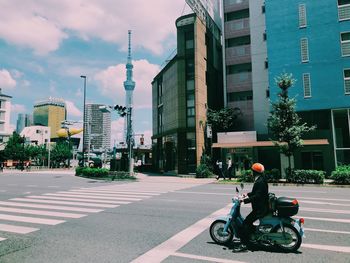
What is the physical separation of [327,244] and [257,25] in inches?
1261

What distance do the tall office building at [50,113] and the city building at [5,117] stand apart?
3845 inches

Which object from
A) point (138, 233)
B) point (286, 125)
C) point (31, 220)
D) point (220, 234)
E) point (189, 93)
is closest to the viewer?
point (220, 234)

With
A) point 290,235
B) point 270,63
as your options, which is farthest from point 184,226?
point 270,63

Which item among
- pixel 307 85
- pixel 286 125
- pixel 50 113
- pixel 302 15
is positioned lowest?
pixel 286 125

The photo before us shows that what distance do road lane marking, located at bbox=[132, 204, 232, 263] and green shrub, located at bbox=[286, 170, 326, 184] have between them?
13978mm

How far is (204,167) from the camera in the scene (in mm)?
28359

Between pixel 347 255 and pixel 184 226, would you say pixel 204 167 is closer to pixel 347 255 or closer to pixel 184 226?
pixel 184 226

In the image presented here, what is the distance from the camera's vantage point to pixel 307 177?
1945cm

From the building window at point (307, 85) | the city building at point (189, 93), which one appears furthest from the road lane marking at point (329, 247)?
the city building at point (189, 93)

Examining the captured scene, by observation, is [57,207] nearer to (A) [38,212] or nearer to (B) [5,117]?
(A) [38,212]

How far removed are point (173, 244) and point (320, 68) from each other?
24638mm

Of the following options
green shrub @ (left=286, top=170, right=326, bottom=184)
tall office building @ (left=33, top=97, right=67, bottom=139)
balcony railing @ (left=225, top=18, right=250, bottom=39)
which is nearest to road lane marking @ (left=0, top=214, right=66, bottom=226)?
green shrub @ (left=286, top=170, right=326, bottom=184)

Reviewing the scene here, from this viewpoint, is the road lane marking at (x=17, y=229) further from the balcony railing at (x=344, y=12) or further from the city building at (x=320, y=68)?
the balcony railing at (x=344, y=12)

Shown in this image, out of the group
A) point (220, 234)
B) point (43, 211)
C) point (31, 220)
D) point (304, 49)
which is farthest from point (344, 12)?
point (31, 220)
